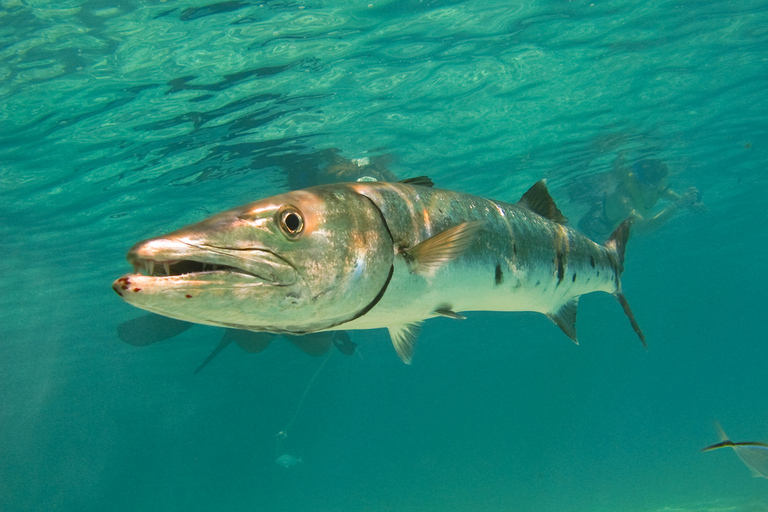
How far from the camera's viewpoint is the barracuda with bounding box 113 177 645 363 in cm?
183

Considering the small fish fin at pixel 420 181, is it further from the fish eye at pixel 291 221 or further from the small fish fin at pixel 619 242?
the small fish fin at pixel 619 242

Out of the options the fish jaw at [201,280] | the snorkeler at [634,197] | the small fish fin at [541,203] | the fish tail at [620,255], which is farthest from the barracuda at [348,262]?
the snorkeler at [634,197]

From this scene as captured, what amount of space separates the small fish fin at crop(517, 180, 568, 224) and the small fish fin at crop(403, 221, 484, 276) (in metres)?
1.97

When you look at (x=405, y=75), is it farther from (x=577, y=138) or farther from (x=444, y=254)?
(x=444, y=254)

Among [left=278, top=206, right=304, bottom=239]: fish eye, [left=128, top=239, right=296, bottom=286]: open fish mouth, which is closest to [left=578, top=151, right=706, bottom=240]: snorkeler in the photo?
[left=278, top=206, right=304, bottom=239]: fish eye

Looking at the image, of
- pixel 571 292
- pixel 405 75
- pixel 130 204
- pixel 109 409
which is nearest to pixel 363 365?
pixel 109 409

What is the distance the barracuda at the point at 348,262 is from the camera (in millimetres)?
1825

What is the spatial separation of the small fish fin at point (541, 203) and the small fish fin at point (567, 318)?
0.80 m

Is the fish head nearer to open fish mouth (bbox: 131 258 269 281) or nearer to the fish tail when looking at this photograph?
open fish mouth (bbox: 131 258 269 281)

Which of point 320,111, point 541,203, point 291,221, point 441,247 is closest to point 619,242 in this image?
point 541,203

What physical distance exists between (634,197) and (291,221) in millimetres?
26573

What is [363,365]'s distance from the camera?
248ft

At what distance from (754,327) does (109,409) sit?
136510mm

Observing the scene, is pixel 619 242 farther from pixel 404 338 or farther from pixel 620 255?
pixel 404 338
